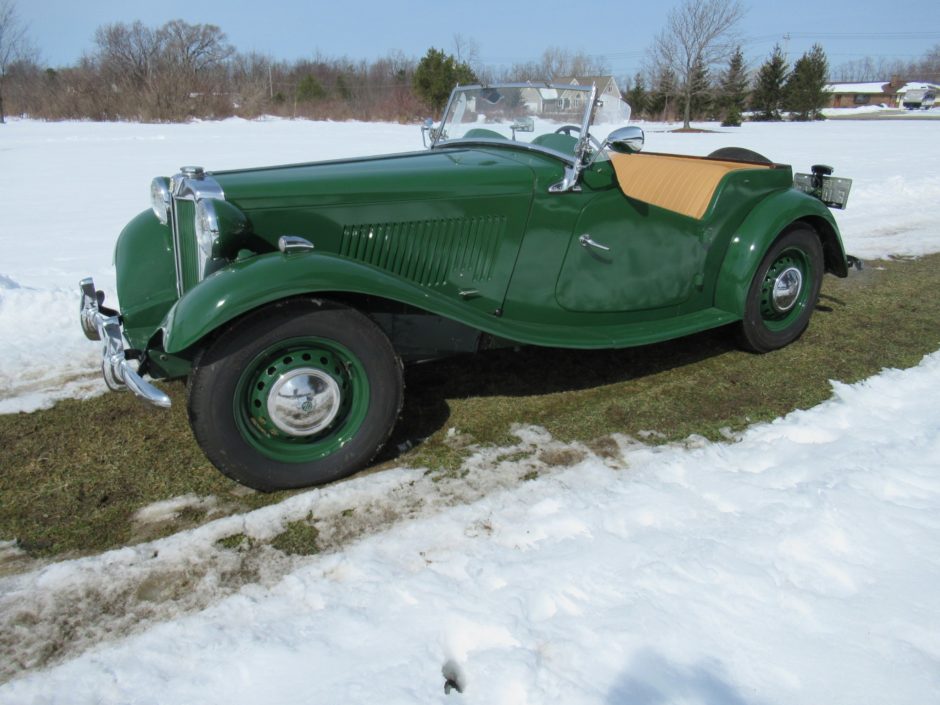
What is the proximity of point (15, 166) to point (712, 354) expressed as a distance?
13909mm

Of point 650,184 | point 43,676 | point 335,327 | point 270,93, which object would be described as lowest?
point 43,676

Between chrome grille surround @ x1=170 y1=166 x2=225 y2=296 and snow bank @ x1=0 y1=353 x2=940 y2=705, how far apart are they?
1.34 metres

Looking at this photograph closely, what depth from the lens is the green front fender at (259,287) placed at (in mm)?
2719

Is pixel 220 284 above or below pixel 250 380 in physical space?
above

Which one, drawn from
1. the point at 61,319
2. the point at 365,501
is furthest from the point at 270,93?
the point at 365,501

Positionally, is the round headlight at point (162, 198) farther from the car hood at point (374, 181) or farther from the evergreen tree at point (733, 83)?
the evergreen tree at point (733, 83)

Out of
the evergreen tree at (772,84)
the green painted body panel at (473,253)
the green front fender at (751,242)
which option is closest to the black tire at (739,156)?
the green front fender at (751,242)

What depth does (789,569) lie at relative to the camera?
8.27ft

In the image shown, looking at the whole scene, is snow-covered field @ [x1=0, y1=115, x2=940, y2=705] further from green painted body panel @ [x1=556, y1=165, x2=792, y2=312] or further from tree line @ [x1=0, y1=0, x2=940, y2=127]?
tree line @ [x1=0, y1=0, x2=940, y2=127]

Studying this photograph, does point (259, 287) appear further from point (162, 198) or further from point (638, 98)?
point (638, 98)

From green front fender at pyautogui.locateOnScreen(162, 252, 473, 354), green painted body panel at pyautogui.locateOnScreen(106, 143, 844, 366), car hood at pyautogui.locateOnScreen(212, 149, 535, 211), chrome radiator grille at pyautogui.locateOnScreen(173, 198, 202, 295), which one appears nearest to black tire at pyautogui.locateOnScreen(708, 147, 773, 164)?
green painted body panel at pyautogui.locateOnScreen(106, 143, 844, 366)

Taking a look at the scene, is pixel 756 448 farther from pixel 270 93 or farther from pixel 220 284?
pixel 270 93

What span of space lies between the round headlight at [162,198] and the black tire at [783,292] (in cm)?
348

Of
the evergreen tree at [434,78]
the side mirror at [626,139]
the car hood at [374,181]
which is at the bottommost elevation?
the car hood at [374,181]
